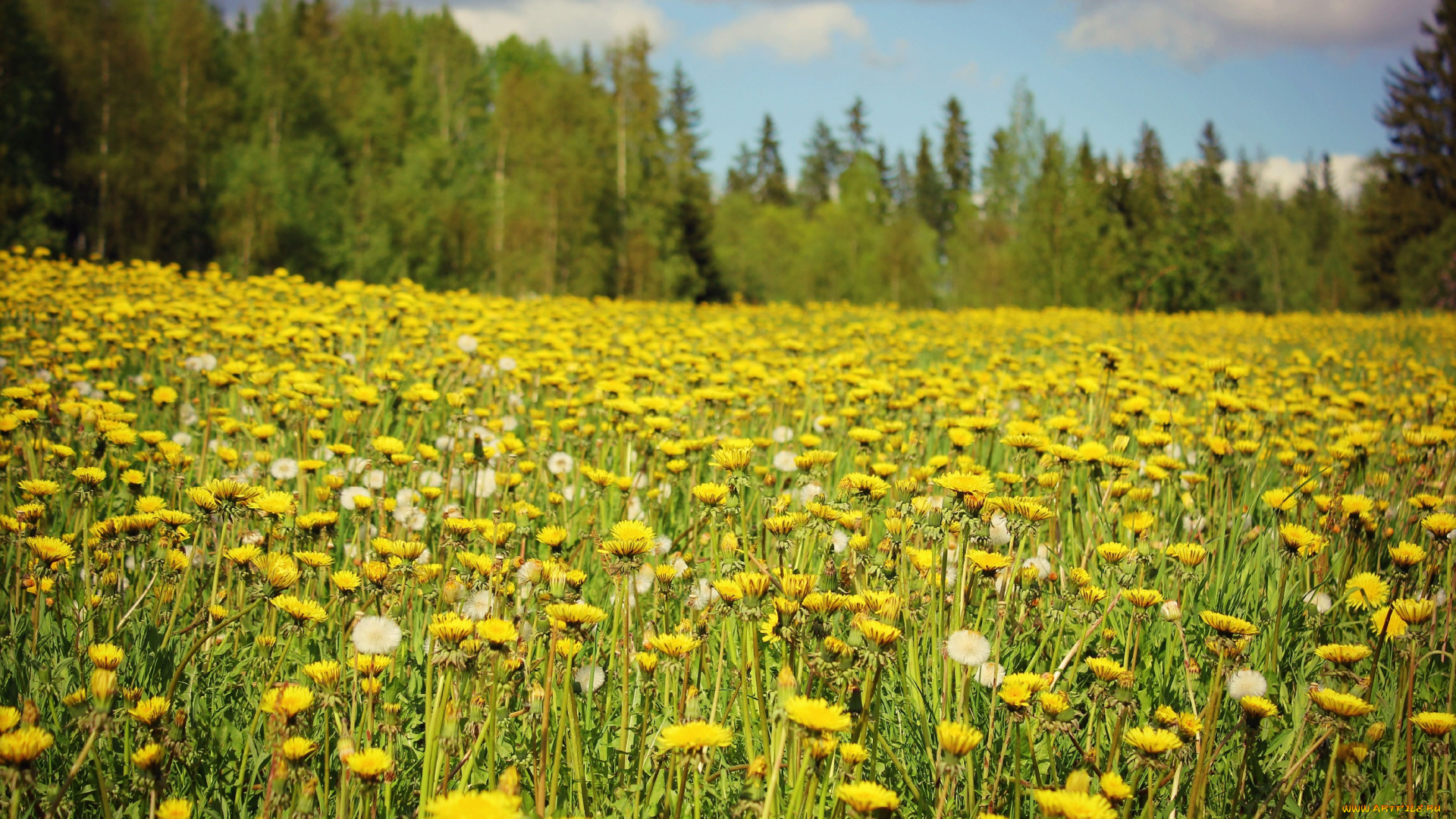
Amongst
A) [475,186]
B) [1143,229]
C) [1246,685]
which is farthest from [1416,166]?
[1246,685]

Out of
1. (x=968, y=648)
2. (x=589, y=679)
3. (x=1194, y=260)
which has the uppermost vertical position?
(x=1194, y=260)

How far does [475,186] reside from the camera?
25.0m

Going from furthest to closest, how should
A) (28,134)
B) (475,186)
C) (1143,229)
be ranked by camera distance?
(1143,229), (475,186), (28,134)

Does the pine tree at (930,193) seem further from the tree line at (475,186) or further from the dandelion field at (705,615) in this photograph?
the dandelion field at (705,615)

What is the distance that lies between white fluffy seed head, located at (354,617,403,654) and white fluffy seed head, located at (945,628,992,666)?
102cm

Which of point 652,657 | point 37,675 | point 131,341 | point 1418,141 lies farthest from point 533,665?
point 1418,141

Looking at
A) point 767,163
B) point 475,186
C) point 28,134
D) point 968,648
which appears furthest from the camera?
point 767,163

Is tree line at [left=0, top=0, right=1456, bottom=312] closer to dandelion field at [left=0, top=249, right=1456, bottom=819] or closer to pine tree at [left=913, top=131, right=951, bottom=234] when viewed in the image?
dandelion field at [left=0, top=249, right=1456, bottom=819]

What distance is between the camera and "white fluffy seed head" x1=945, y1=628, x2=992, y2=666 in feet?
4.51

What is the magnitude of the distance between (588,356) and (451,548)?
105 inches

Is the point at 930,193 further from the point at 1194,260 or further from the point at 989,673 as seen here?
the point at 989,673

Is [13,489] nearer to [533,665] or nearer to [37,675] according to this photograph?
[37,675]

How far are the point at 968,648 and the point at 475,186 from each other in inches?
1031

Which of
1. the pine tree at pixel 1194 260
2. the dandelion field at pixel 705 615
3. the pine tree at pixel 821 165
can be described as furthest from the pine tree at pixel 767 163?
the dandelion field at pixel 705 615
